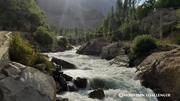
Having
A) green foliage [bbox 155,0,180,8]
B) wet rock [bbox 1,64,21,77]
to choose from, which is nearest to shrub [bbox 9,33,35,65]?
wet rock [bbox 1,64,21,77]

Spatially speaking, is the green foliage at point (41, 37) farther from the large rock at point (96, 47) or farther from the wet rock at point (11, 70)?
the wet rock at point (11, 70)

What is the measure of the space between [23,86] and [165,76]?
A: 9466 mm

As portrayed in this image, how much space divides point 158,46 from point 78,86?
1362 cm

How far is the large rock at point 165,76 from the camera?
8075 millimetres

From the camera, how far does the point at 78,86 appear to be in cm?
1062

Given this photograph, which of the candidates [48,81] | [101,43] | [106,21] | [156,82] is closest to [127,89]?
[156,82]

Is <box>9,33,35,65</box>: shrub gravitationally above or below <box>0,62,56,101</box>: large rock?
above

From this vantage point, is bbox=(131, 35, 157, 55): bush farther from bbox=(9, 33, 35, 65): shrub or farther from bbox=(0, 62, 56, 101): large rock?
bbox=(0, 62, 56, 101): large rock

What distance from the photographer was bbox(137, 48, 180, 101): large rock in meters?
8.07

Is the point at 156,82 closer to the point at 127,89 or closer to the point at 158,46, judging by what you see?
the point at 127,89

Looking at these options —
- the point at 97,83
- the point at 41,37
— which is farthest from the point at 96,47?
the point at 97,83

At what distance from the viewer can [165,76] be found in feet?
29.1

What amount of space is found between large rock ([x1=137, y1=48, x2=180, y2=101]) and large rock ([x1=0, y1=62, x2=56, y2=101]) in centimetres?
819

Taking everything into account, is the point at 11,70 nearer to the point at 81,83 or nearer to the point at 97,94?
the point at 97,94
